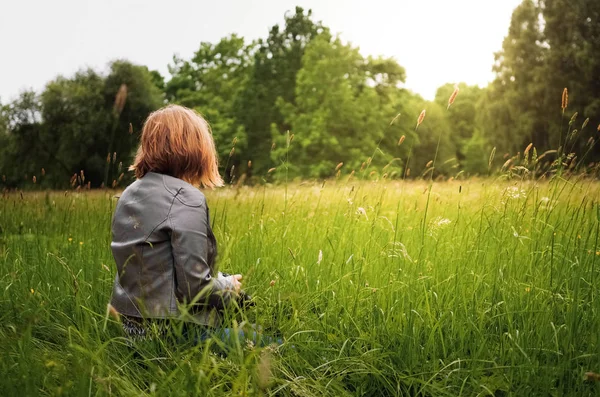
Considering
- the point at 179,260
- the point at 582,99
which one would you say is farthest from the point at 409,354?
the point at 582,99

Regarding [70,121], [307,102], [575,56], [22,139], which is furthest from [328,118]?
[22,139]

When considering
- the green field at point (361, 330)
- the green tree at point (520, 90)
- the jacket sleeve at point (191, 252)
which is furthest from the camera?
the green tree at point (520, 90)

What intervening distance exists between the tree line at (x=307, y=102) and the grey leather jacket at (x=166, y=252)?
19366 millimetres

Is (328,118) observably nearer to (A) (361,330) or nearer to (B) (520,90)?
(B) (520,90)

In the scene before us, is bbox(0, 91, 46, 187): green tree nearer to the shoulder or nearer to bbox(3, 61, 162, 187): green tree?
bbox(3, 61, 162, 187): green tree

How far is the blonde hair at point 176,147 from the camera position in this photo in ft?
7.91

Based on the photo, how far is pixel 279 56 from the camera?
31.9m

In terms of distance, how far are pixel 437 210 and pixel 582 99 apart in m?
24.2

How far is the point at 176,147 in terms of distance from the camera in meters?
2.41

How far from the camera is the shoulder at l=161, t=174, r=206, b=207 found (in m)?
2.22

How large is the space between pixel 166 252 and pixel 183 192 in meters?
0.26

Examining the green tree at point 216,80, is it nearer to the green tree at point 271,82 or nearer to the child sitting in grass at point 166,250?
the green tree at point 271,82

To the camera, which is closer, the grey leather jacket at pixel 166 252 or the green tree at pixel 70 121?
the grey leather jacket at pixel 166 252

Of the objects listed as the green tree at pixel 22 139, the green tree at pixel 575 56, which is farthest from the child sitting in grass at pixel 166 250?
the green tree at pixel 575 56
